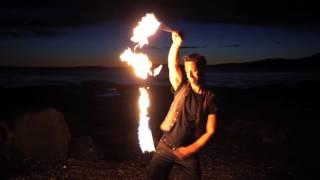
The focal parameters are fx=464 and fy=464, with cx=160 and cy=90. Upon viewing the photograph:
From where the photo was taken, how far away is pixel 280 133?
17.5 m

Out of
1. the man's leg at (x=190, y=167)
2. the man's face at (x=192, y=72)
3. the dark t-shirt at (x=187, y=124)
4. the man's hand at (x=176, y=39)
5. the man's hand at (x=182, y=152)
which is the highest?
the man's hand at (x=176, y=39)

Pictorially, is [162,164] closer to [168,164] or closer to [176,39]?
[168,164]

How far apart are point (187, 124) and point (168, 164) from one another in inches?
23.2

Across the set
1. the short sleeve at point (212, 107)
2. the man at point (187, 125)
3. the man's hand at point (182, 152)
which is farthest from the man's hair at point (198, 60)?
the man's hand at point (182, 152)

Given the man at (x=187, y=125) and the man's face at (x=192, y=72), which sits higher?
the man's face at (x=192, y=72)

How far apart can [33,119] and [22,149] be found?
863 millimetres

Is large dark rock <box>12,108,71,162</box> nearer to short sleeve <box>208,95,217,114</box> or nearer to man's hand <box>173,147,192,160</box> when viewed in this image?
man's hand <box>173,147,192,160</box>

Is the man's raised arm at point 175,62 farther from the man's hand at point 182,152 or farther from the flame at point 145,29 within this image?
the man's hand at point 182,152

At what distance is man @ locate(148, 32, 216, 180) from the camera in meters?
6.03

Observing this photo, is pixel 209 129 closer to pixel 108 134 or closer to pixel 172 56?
pixel 172 56

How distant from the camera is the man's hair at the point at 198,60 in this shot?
237 inches

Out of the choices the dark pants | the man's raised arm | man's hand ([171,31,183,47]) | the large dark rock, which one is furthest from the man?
the large dark rock

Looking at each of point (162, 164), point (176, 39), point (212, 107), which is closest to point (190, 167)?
point (162, 164)

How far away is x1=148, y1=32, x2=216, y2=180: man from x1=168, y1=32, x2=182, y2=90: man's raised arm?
0.57ft
